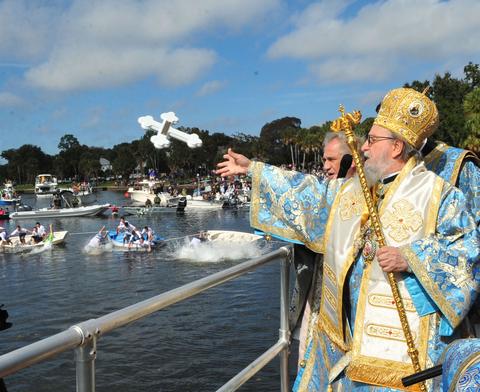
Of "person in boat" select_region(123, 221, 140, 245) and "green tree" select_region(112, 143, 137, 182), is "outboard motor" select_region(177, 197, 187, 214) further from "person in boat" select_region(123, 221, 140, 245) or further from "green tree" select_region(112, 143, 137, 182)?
"green tree" select_region(112, 143, 137, 182)

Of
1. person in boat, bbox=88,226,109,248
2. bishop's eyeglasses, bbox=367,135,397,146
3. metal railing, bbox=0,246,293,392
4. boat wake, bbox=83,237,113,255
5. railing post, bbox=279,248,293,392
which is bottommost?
boat wake, bbox=83,237,113,255

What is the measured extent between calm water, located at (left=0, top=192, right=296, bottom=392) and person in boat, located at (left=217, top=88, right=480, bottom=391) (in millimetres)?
8634

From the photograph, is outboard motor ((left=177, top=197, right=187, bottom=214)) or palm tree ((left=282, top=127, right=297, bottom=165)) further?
palm tree ((left=282, top=127, right=297, bottom=165))

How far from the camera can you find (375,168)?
112 inches

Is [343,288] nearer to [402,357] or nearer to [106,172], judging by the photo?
[402,357]

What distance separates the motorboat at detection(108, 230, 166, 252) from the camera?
28.8 metres

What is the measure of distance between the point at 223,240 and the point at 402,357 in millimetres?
25038

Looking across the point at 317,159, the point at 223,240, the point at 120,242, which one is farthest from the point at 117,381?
the point at 317,159

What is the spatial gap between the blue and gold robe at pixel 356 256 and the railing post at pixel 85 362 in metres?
1.43

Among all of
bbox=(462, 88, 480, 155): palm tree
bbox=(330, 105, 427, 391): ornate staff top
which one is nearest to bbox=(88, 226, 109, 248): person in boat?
bbox=(462, 88, 480, 155): palm tree

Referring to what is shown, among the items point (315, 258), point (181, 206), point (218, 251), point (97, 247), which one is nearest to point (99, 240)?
point (97, 247)

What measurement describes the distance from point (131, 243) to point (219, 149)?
85596 mm

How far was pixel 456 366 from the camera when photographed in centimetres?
186

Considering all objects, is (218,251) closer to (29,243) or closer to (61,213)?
(29,243)
